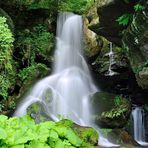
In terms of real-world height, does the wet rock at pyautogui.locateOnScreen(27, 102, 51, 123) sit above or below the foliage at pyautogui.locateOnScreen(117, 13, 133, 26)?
below

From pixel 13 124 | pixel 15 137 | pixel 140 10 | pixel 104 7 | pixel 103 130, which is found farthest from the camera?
pixel 103 130

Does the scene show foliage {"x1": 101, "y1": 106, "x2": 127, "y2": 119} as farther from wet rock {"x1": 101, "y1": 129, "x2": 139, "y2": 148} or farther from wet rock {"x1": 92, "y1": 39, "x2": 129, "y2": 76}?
wet rock {"x1": 92, "y1": 39, "x2": 129, "y2": 76}

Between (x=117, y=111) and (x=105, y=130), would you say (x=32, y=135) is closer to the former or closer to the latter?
(x=105, y=130)

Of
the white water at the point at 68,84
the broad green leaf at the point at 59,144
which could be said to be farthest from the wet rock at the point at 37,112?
the broad green leaf at the point at 59,144

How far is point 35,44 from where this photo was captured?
15.4 meters

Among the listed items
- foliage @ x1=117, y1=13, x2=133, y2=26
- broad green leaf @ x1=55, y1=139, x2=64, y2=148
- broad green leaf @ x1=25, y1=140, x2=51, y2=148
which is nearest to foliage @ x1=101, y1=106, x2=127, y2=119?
foliage @ x1=117, y1=13, x2=133, y2=26

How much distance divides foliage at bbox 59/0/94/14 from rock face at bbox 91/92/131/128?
6.68 meters

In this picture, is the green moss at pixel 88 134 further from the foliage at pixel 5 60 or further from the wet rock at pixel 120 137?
the foliage at pixel 5 60

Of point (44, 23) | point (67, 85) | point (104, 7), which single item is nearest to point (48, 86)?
point (67, 85)

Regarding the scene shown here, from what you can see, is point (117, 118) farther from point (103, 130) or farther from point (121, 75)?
point (121, 75)

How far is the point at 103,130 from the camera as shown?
38.3ft

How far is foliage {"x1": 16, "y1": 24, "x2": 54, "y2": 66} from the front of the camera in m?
14.8

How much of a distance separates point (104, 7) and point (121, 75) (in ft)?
16.9

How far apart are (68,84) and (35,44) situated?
2522mm
